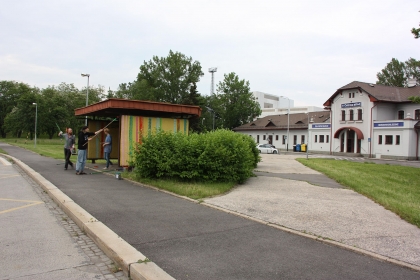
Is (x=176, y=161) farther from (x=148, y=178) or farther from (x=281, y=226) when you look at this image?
(x=281, y=226)

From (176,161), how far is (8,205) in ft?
14.7

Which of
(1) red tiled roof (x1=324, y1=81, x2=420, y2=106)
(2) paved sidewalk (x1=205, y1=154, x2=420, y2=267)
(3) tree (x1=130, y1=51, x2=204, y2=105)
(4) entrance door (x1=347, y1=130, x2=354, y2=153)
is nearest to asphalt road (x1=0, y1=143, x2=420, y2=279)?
(2) paved sidewalk (x1=205, y1=154, x2=420, y2=267)

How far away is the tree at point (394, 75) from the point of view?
7444 centimetres

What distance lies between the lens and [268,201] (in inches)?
340

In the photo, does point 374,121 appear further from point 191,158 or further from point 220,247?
point 220,247

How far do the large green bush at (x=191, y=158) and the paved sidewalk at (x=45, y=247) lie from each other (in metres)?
3.35

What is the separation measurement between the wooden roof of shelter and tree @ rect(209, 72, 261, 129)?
214ft

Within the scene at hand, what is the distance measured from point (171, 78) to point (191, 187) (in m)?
64.9

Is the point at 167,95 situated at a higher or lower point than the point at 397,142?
higher

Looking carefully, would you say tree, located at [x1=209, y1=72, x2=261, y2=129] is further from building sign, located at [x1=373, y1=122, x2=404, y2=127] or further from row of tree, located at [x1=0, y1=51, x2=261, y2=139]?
building sign, located at [x1=373, y1=122, x2=404, y2=127]

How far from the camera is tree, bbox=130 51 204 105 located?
237 feet

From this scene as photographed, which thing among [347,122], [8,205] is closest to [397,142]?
[347,122]

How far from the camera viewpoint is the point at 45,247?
5184 millimetres

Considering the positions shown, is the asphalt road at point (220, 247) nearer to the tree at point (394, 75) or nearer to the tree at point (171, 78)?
the tree at point (171, 78)
